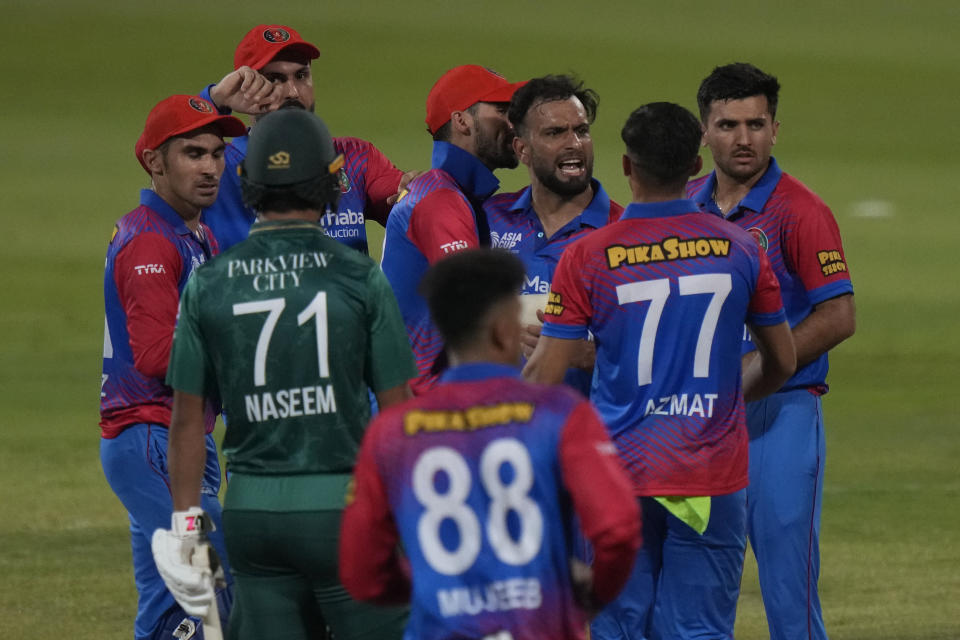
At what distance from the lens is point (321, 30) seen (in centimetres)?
4112

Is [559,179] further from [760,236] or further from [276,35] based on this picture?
[276,35]

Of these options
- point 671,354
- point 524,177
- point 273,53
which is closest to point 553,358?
point 671,354

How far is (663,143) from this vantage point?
505cm

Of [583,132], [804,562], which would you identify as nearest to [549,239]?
[583,132]

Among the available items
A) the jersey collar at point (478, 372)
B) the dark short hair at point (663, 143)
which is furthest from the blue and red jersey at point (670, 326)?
the jersey collar at point (478, 372)

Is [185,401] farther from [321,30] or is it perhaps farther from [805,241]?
[321,30]

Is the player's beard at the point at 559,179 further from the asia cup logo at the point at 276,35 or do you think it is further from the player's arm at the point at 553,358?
the asia cup logo at the point at 276,35

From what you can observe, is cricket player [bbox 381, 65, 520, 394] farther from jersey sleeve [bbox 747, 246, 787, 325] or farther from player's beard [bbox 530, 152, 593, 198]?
jersey sleeve [bbox 747, 246, 787, 325]

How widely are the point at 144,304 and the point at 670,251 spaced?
189cm

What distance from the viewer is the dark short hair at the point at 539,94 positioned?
6109 mm

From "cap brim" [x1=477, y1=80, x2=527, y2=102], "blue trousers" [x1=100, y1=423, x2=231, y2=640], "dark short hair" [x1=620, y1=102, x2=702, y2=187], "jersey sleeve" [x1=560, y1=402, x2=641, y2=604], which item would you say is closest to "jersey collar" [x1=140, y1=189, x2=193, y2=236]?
"blue trousers" [x1=100, y1=423, x2=231, y2=640]

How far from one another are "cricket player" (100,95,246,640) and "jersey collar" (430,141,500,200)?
0.86 metres

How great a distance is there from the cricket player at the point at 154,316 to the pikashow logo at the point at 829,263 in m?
2.26

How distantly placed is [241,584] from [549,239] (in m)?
2.08
